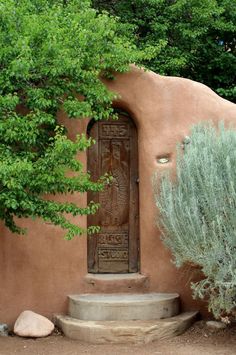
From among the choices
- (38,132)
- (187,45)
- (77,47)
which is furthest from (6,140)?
(187,45)

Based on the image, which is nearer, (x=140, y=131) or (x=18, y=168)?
(x=18, y=168)

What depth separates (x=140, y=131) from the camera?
26.9 feet

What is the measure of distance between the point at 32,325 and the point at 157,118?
321 cm

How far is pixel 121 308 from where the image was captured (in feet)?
24.2

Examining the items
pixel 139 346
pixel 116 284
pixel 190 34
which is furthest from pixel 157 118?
pixel 190 34

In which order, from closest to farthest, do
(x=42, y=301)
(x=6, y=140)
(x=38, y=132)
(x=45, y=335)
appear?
(x=6, y=140)
(x=38, y=132)
(x=45, y=335)
(x=42, y=301)

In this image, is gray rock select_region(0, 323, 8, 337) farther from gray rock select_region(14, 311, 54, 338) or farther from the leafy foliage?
the leafy foliage

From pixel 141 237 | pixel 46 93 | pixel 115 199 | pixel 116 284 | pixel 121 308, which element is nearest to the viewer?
pixel 46 93

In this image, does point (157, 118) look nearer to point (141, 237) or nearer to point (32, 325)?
point (141, 237)

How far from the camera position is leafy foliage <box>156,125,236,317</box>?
6840mm

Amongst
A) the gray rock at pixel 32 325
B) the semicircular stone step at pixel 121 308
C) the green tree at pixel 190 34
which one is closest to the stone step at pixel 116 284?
the semicircular stone step at pixel 121 308

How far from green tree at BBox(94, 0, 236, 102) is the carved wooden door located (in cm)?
320

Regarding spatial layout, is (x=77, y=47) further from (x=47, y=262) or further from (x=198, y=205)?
(x=47, y=262)

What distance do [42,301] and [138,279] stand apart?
1322 mm
